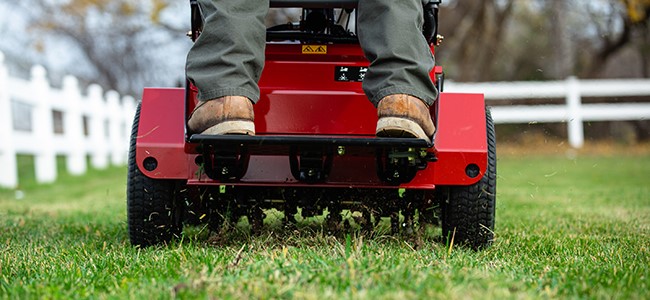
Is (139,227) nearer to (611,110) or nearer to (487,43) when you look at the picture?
(611,110)

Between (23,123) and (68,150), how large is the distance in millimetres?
22649

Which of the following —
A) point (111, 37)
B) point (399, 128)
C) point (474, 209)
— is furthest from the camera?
point (111, 37)

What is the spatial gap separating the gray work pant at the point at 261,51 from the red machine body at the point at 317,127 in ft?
0.69

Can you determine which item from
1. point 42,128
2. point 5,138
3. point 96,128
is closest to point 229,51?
point 5,138

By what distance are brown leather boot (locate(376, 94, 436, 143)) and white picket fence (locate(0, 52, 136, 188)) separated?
659 cm

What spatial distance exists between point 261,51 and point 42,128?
25.1ft

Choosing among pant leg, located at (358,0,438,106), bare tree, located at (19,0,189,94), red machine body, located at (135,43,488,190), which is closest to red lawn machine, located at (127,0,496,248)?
red machine body, located at (135,43,488,190)

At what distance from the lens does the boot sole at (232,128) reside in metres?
3.19

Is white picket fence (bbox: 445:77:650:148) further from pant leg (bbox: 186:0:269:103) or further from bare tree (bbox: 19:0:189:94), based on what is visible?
pant leg (bbox: 186:0:269:103)

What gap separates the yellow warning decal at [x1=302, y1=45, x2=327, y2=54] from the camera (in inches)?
143

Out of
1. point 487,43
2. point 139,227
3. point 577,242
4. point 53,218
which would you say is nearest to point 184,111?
point 139,227

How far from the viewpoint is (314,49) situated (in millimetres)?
3639

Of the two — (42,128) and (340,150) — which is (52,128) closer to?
(42,128)

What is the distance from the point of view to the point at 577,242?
13.4ft
